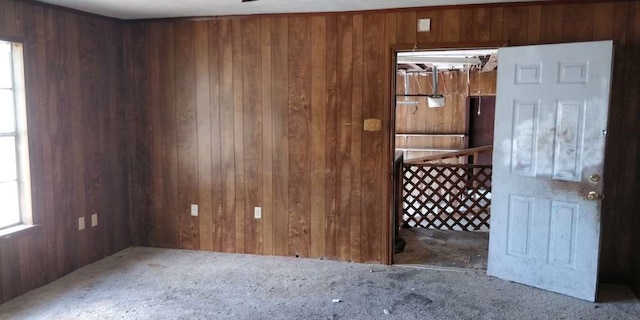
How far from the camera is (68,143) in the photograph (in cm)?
371

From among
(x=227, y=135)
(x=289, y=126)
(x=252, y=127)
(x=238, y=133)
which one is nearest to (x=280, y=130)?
(x=289, y=126)

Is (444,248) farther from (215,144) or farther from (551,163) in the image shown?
(215,144)

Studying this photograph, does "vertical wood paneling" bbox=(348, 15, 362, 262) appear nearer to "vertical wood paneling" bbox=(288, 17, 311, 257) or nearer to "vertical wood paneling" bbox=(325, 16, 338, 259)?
"vertical wood paneling" bbox=(325, 16, 338, 259)

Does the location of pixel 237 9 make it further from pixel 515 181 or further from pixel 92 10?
pixel 515 181

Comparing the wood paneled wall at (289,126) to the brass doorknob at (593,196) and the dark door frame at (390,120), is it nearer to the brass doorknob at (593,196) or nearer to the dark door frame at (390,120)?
the dark door frame at (390,120)

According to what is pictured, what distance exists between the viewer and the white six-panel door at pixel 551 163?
10.4 ft

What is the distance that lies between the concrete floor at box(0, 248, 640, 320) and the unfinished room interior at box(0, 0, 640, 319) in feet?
0.07

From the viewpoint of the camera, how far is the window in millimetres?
3248

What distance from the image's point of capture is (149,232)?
14.6ft

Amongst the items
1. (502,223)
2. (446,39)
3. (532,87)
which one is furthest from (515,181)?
(446,39)

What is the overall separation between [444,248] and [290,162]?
1751 mm

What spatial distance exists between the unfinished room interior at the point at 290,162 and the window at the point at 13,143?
0.05 ft

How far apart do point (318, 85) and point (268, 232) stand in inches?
54.8

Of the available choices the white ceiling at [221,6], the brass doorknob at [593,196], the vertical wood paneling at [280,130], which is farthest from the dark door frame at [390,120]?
the brass doorknob at [593,196]
